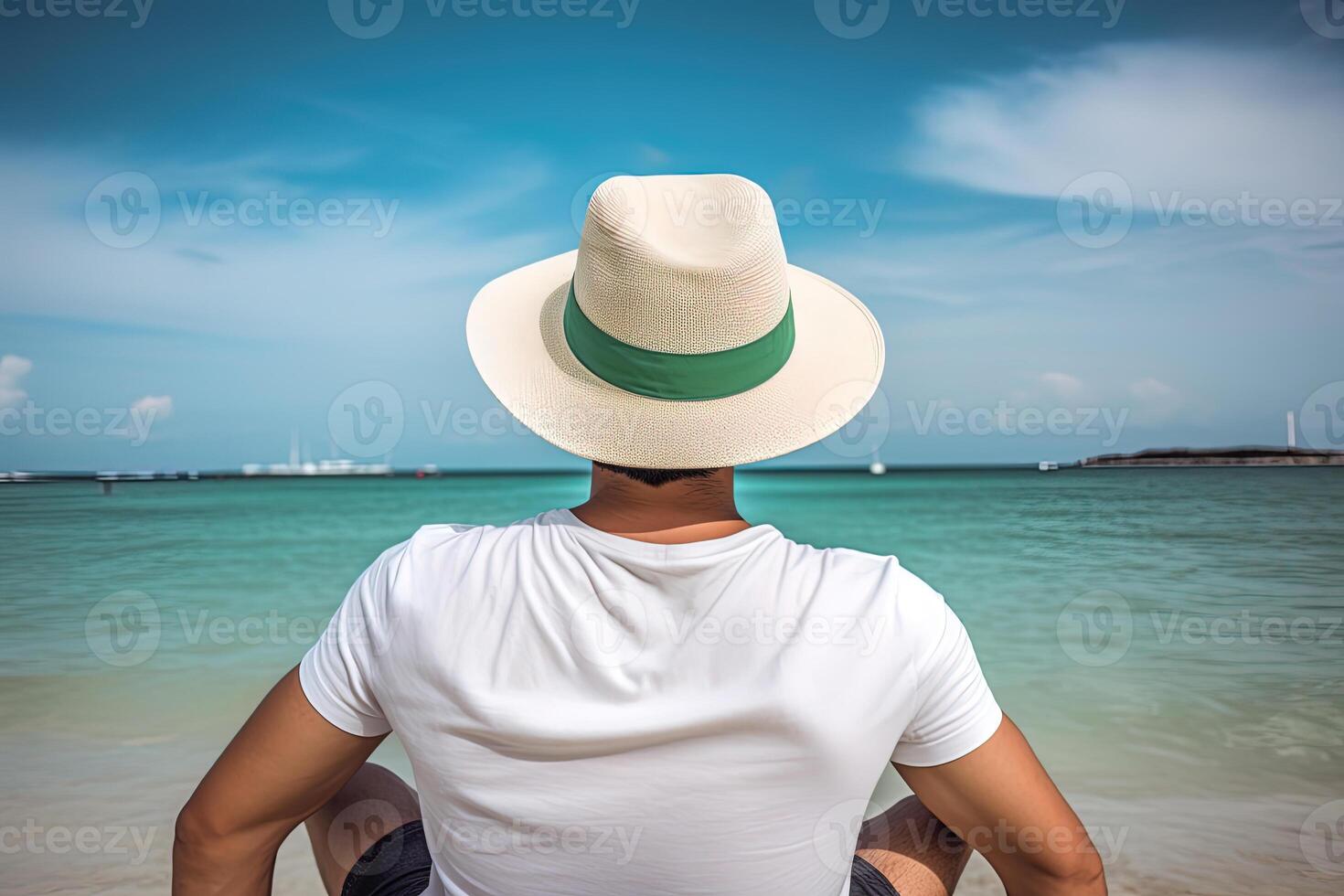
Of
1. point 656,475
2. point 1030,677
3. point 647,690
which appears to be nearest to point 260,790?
point 647,690

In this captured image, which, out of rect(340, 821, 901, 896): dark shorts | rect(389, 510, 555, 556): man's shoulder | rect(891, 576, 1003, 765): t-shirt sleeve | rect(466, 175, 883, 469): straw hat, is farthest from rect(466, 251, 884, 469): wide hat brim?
rect(340, 821, 901, 896): dark shorts

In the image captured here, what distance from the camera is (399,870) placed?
141 cm

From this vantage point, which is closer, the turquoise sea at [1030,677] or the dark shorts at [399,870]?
the dark shorts at [399,870]

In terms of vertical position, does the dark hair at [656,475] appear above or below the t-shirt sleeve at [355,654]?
above

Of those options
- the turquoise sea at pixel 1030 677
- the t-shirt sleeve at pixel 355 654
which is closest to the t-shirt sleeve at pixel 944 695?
the t-shirt sleeve at pixel 355 654

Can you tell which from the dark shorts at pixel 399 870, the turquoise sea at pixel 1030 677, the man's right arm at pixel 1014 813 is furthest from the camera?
the turquoise sea at pixel 1030 677

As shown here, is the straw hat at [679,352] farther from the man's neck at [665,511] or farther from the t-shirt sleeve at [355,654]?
the t-shirt sleeve at [355,654]

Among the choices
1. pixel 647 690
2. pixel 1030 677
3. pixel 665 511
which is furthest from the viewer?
pixel 1030 677

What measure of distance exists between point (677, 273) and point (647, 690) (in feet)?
1.61

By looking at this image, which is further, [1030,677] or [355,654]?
[1030,677]

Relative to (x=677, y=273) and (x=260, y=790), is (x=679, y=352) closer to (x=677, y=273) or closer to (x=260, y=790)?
(x=677, y=273)

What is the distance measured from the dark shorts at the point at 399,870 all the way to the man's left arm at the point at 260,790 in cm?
23

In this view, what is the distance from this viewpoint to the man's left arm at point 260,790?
1098mm

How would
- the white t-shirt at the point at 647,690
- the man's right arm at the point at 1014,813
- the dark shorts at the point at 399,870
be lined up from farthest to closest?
the dark shorts at the point at 399,870, the man's right arm at the point at 1014,813, the white t-shirt at the point at 647,690
